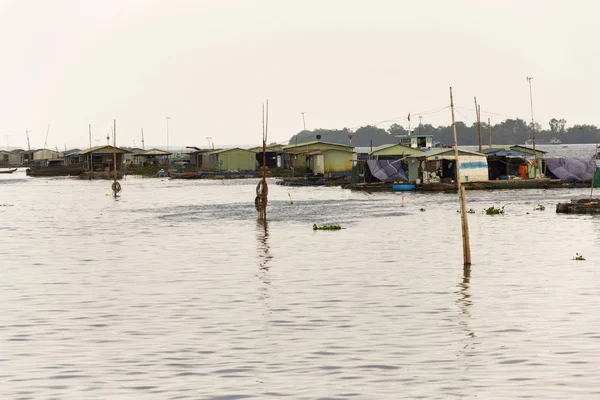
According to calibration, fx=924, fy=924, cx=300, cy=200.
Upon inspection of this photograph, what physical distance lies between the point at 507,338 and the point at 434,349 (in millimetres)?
1999

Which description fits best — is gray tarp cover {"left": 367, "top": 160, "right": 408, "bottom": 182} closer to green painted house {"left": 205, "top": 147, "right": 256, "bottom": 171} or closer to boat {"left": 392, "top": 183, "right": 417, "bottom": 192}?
boat {"left": 392, "top": 183, "right": 417, "bottom": 192}

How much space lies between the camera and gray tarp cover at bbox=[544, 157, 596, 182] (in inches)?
3438

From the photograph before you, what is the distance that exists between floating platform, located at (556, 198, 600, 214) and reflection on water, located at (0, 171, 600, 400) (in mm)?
3991

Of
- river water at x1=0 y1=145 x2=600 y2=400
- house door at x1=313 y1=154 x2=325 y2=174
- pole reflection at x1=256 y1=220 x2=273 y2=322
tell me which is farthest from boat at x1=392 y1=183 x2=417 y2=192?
river water at x1=0 y1=145 x2=600 y2=400

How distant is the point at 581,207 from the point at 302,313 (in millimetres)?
36130

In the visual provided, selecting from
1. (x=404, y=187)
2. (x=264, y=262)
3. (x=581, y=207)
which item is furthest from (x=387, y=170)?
(x=264, y=262)

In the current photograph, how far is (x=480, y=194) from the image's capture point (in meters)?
81.9

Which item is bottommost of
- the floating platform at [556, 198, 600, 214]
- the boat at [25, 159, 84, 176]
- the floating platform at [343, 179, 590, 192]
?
the floating platform at [556, 198, 600, 214]

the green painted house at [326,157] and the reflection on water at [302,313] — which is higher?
the green painted house at [326,157]

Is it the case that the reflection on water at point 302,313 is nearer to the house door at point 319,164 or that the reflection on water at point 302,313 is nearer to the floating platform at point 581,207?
the floating platform at point 581,207

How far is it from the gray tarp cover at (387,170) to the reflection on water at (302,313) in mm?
37318

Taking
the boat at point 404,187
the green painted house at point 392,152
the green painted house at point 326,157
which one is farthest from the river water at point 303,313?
the green painted house at point 326,157

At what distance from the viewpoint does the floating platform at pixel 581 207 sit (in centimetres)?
5438

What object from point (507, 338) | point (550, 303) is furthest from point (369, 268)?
point (507, 338)
